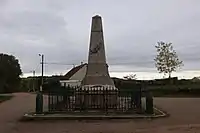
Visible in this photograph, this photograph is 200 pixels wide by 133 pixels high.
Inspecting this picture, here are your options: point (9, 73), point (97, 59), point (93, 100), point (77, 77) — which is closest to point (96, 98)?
point (93, 100)

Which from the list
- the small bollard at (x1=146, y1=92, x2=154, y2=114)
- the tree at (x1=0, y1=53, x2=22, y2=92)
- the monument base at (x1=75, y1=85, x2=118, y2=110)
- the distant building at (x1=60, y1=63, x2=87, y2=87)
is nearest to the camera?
the small bollard at (x1=146, y1=92, x2=154, y2=114)

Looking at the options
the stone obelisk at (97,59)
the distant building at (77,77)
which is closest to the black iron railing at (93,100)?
the stone obelisk at (97,59)

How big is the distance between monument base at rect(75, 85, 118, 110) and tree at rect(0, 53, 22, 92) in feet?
184

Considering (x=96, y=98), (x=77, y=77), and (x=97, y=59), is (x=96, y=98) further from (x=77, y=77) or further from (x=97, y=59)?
(x=77, y=77)

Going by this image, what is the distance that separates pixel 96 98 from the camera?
813 inches

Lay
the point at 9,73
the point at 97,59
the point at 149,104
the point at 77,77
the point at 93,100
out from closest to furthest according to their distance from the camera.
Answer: the point at 149,104 < the point at 93,100 < the point at 97,59 < the point at 77,77 < the point at 9,73

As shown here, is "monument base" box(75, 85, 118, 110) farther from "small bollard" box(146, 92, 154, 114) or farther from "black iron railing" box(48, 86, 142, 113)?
"small bollard" box(146, 92, 154, 114)

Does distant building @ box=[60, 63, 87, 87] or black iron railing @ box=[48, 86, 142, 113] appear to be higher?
distant building @ box=[60, 63, 87, 87]

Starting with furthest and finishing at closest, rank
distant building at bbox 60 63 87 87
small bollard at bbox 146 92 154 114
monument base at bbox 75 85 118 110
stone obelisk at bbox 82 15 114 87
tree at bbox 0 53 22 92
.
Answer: tree at bbox 0 53 22 92 → distant building at bbox 60 63 87 87 → stone obelisk at bbox 82 15 114 87 → monument base at bbox 75 85 118 110 → small bollard at bbox 146 92 154 114

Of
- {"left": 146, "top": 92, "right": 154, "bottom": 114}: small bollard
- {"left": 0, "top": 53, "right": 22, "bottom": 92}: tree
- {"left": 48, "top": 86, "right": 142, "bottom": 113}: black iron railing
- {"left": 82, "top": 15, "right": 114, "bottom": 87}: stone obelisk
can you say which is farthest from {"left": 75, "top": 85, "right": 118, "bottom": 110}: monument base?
{"left": 0, "top": 53, "right": 22, "bottom": 92}: tree

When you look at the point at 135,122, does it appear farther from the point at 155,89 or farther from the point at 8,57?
the point at 8,57

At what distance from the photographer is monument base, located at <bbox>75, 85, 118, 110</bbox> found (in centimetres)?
2047

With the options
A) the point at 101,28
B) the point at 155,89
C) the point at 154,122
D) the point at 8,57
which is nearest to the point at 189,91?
the point at 155,89

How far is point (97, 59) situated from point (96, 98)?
2.68 meters
